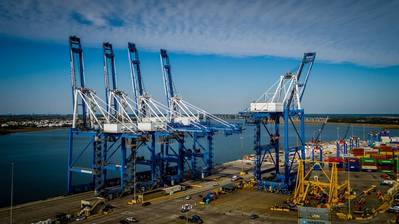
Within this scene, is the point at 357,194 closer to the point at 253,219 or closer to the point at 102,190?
the point at 253,219

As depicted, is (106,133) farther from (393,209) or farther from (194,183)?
(393,209)

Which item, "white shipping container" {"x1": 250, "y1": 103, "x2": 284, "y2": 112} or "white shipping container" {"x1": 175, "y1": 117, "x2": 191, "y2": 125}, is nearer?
"white shipping container" {"x1": 250, "y1": 103, "x2": 284, "y2": 112}

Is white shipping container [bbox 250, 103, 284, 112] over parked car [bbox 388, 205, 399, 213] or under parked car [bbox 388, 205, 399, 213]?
over

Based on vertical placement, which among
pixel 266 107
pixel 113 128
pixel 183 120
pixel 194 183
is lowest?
pixel 194 183

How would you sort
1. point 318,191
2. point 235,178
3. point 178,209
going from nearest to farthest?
point 178,209, point 318,191, point 235,178

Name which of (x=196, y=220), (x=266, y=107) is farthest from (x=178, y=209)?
(x=266, y=107)

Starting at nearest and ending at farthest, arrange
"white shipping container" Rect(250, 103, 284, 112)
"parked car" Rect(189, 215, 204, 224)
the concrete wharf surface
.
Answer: "parked car" Rect(189, 215, 204, 224) → the concrete wharf surface → "white shipping container" Rect(250, 103, 284, 112)

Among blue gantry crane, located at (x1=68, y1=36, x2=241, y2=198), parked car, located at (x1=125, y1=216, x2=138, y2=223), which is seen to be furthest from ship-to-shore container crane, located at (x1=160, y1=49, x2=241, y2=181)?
parked car, located at (x1=125, y1=216, x2=138, y2=223)

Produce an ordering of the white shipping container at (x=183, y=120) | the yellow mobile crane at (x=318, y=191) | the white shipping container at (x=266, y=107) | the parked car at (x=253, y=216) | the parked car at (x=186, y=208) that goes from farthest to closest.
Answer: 1. the white shipping container at (x=183, y=120)
2. the white shipping container at (x=266, y=107)
3. the yellow mobile crane at (x=318, y=191)
4. the parked car at (x=186, y=208)
5. the parked car at (x=253, y=216)

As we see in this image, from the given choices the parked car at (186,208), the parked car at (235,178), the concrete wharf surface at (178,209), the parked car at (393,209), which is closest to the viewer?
the concrete wharf surface at (178,209)

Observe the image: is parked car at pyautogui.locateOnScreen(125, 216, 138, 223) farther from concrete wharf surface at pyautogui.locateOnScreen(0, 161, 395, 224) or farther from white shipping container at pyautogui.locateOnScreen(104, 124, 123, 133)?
white shipping container at pyautogui.locateOnScreen(104, 124, 123, 133)

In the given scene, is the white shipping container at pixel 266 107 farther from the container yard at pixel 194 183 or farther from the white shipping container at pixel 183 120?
the white shipping container at pixel 183 120

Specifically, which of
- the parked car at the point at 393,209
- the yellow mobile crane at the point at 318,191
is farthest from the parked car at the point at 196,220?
the parked car at the point at 393,209

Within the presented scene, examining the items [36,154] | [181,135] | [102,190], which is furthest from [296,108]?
[36,154]
